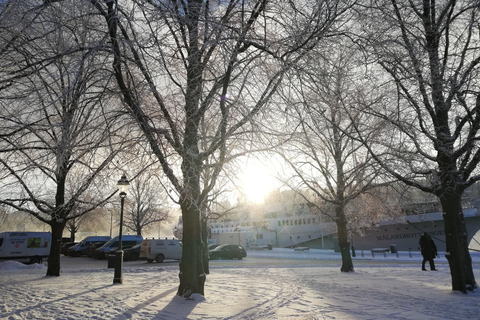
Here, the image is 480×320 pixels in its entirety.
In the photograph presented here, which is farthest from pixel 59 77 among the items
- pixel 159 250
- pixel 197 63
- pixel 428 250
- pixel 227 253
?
pixel 227 253

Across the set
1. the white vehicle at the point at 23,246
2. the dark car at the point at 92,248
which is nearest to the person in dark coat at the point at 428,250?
the white vehicle at the point at 23,246

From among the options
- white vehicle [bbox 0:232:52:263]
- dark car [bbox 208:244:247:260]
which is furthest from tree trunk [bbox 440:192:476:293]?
white vehicle [bbox 0:232:52:263]

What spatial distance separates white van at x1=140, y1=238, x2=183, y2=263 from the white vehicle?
23.9 ft

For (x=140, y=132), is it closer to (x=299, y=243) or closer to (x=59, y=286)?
(x=59, y=286)

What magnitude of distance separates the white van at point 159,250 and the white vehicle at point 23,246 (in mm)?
7270

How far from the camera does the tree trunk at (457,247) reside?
29.4 ft

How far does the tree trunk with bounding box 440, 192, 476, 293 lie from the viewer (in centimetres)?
897

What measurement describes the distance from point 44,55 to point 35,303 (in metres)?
5.38

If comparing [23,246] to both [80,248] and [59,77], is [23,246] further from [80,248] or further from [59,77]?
[59,77]

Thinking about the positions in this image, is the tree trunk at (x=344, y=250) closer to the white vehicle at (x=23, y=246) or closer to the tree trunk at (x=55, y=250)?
the tree trunk at (x=55, y=250)

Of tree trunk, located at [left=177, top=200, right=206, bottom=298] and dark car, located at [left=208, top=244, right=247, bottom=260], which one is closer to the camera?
tree trunk, located at [left=177, top=200, right=206, bottom=298]

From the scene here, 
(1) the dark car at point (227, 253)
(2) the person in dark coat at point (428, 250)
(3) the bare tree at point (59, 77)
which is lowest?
(1) the dark car at point (227, 253)

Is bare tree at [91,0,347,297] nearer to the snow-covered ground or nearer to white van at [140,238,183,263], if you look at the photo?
the snow-covered ground

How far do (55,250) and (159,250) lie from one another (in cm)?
1113
